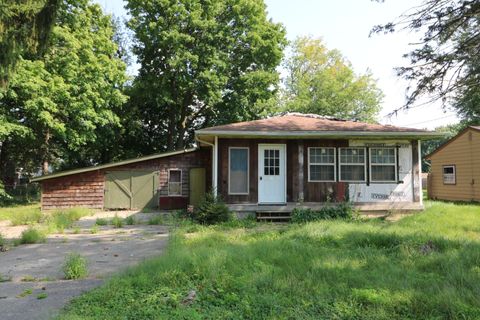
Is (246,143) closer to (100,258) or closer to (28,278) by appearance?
(100,258)

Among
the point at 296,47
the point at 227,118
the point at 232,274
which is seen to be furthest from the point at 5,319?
the point at 296,47

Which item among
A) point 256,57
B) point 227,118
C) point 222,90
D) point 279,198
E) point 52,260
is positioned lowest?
point 52,260

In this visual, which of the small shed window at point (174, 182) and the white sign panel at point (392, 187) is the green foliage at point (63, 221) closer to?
the small shed window at point (174, 182)

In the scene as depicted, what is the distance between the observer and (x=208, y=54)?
23.8 metres

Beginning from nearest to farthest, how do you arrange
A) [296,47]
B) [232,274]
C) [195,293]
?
[195,293]
[232,274]
[296,47]

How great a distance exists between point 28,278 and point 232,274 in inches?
122

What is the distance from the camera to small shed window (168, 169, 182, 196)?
16.5 meters

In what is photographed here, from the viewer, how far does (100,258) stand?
6750 mm

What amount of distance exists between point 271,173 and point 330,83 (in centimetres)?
2551

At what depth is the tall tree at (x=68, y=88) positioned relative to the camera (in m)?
17.4

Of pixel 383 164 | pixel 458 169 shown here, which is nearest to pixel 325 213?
pixel 383 164

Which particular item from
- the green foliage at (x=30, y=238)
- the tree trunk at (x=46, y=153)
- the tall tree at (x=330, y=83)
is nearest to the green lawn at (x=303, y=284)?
the green foliage at (x=30, y=238)

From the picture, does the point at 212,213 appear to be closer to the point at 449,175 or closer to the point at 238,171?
the point at 238,171

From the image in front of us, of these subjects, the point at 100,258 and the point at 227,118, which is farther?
the point at 227,118
